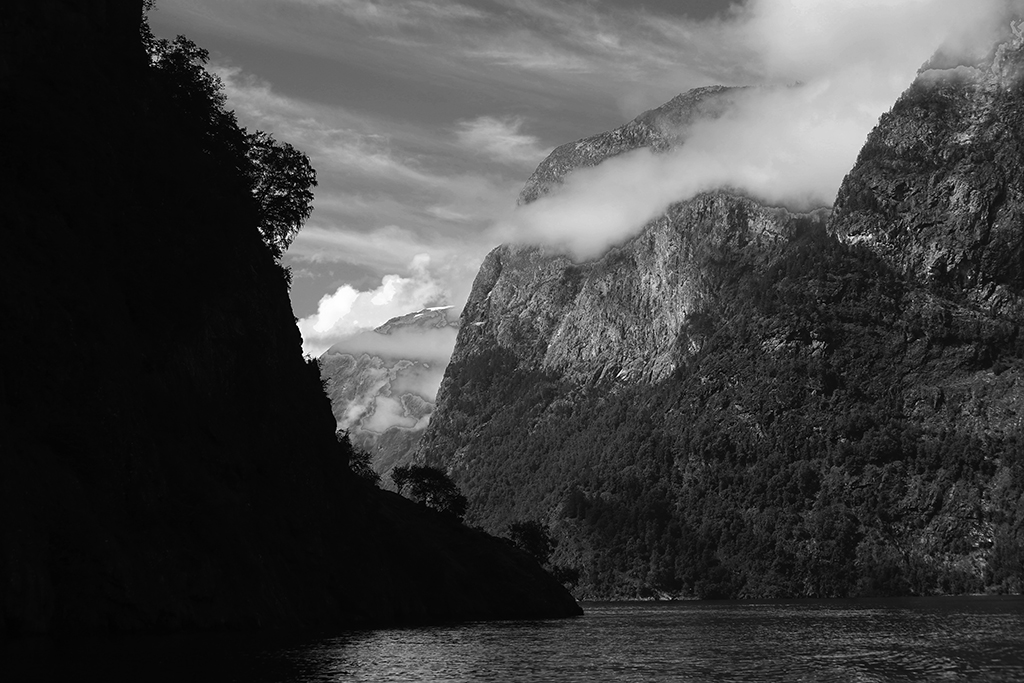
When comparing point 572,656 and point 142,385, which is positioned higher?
point 142,385

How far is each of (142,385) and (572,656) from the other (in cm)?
3849

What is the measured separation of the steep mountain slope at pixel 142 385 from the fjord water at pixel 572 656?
20.1ft

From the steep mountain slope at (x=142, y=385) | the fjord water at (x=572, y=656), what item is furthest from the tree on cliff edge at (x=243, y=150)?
the fjord water at (x=572, y=656)

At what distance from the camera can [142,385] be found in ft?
289

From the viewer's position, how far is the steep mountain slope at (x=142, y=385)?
71.6m

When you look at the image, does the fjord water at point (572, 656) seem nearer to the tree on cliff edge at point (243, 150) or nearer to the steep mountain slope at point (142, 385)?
the steep mountain slope at point (142, 385)

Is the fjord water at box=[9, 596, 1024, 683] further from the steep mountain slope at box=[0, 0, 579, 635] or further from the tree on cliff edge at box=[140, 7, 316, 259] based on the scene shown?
the tree on cliff edge at box=[140, 7, 316, 259]

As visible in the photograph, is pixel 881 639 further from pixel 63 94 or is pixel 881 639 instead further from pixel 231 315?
pixel 63 94

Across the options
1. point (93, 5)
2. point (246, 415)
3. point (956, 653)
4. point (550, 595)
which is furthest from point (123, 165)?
point (550, 595)

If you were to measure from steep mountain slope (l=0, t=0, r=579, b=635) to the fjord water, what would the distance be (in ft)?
20.1

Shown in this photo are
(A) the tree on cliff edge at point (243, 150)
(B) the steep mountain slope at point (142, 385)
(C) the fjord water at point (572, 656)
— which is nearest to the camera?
(C) the fjord water at point (572, 656)

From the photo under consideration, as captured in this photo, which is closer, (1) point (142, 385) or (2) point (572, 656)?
(2) point (572, 656)

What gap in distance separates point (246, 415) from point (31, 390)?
32270 millimetres

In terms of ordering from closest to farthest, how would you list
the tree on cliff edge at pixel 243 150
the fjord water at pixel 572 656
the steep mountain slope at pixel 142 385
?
1. the fjord water at pixel 572 656
2. the steep mountain slope at pixel 142 385
3. the tree on cliff edge at pixel 243 150
